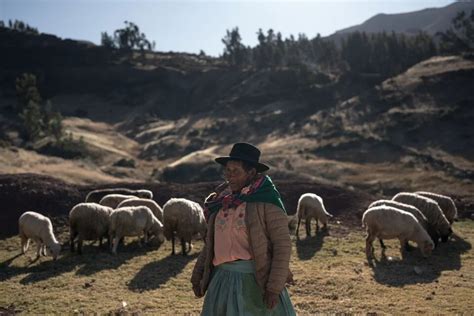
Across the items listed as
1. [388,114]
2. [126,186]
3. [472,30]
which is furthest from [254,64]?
[126,186]

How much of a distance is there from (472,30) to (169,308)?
92.6 meters

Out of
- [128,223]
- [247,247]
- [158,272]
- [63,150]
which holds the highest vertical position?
[63,150]

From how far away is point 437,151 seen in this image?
4381 cm

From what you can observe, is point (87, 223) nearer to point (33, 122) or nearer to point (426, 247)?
point (426, 247)

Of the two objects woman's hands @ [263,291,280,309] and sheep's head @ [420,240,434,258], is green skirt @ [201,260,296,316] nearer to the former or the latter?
woman's hands @ [263,291,280,309]

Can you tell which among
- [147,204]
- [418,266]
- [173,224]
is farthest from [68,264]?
[418,266]

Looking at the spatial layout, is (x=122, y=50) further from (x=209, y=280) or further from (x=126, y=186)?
(x=209, y=280)

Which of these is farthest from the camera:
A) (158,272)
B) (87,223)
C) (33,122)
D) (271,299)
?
(33,122)

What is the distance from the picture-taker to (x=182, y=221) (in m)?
14.0

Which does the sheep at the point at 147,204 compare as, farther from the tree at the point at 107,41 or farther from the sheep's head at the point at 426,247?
the tree at the point at 107,41

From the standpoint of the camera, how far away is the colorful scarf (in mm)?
4500

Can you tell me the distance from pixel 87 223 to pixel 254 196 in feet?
36.1

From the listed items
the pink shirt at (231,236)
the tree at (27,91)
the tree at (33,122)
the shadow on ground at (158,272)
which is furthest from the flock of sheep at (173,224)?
the tree at (27,91)

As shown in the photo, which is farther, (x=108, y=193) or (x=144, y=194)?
(x=144, y=194)
